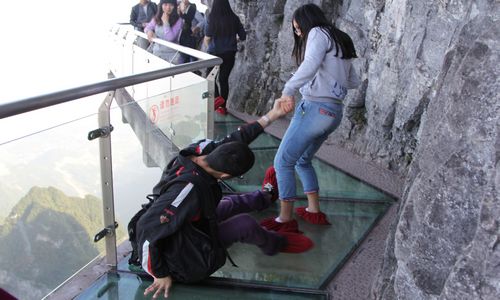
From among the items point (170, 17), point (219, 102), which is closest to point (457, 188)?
point (219, 102)

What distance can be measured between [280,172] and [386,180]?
171 cm

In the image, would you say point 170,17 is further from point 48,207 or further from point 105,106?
point 48,207

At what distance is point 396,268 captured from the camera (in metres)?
2.14

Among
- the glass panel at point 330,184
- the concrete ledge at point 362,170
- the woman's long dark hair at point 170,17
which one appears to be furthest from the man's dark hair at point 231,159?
the woman's long dark hair at point 170,17

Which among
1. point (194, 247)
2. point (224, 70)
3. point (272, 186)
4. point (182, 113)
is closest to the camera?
point (194, 247)

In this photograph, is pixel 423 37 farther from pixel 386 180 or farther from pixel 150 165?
pixel 150 165

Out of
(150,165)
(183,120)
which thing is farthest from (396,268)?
(183,120)

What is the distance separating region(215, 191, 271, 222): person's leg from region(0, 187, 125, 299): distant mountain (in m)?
0.86

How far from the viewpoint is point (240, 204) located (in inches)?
143

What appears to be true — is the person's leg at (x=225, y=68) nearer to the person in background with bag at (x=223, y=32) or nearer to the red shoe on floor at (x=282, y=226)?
Answer: the person in background with bag at (x=223, y=32)

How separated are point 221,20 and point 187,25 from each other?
124cm

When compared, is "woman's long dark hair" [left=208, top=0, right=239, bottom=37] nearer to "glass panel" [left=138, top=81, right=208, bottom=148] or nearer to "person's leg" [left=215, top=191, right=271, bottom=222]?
"glass panel" [left=138, top=81, right=208, bottom=148]

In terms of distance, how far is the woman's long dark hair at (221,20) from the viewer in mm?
6469

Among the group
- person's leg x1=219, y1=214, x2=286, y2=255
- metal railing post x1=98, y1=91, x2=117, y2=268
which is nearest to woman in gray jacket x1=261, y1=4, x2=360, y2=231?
Result: person's leg x1=219, y1=214, x2=286, y2=255
